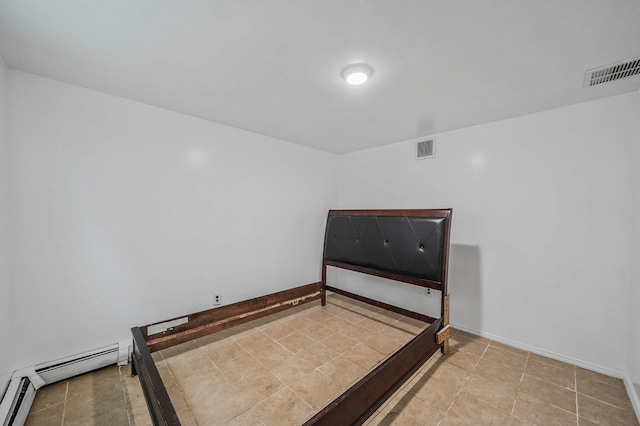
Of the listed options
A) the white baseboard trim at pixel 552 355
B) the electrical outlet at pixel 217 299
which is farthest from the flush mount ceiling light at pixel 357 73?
the white baseboard trim at pixel 552 355

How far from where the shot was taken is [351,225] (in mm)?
3049

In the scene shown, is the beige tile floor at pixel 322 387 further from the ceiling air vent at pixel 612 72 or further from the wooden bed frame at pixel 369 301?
the ceiling air vent at pixel 612 72

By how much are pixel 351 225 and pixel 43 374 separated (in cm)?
293

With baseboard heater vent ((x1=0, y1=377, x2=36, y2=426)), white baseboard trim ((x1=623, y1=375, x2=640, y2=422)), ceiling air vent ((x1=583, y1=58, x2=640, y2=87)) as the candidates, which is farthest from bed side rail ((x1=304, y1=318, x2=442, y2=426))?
ceiling air vent ((x1=583, y1=58, x2=640, y2=87))

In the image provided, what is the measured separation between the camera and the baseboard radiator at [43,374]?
1.45 meters

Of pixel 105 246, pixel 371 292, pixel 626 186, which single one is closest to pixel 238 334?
pixel 105 246

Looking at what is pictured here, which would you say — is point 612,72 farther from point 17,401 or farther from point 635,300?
point 17,401

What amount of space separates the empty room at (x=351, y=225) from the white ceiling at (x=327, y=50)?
0.01m

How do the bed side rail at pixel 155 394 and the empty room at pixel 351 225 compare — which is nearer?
the bed side rail at pixel 155 394

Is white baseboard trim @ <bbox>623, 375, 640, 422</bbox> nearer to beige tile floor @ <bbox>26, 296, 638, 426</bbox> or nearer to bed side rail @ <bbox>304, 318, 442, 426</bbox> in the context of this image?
beige tile floor @ <bbox>26, 296, 638, 426</bbox>

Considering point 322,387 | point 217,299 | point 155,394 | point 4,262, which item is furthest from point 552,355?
point 4,262

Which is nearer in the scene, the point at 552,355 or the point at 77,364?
the point at 77,364

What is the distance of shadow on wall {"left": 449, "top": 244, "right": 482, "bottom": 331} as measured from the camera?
257 centimetres

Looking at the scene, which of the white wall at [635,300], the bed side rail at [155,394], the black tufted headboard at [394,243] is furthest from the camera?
the black tufted headboard at [394,243]
